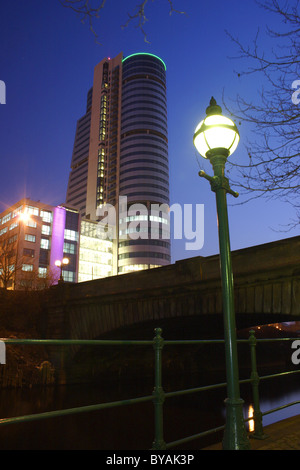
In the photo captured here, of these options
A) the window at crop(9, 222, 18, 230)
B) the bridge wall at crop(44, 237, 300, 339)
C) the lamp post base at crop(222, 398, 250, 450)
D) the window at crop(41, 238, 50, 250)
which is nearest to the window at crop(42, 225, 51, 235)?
the window at crop(41, 238, 50, 250)

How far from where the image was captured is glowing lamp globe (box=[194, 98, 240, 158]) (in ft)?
15.2

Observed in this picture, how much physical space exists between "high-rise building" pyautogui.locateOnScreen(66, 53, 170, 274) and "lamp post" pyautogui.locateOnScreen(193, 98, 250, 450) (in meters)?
94.9

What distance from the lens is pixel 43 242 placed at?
7662 centimetres

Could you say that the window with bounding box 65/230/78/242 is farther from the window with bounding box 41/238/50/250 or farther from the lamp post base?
the lamp post base

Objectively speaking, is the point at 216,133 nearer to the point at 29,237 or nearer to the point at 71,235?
the point at 29,237

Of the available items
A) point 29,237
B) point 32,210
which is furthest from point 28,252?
point 32,210

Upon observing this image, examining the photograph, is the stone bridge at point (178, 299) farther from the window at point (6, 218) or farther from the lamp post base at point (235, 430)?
the window at point (6, 218)

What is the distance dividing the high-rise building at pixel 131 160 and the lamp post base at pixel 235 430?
95.4 meters

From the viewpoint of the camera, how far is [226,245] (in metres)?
4.36

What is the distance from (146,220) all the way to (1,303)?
77.9 m

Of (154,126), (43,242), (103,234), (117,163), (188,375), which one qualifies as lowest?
(188,375)

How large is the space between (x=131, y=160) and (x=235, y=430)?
4264 inches

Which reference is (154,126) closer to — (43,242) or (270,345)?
(43,242)

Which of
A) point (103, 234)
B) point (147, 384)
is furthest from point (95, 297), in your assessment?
point (103, 234)
